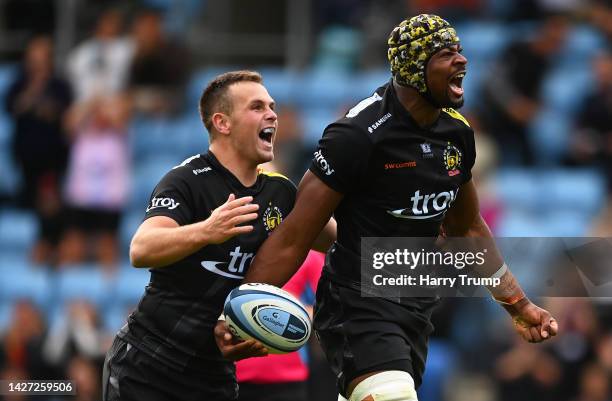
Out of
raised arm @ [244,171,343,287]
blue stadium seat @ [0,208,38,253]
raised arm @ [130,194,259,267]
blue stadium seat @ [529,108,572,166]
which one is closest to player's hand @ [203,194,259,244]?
raised arm @ [130,194,259,267]

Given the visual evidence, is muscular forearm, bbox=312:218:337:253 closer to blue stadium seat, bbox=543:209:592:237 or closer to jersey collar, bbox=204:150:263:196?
jersey collar, bbox=204:150:263:196

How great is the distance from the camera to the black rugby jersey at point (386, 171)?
5758mm

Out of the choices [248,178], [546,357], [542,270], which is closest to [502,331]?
[546,357]

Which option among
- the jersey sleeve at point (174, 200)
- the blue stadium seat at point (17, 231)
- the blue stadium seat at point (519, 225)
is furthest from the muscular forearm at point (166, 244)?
→ the blue stadium seat at point (17, 231)

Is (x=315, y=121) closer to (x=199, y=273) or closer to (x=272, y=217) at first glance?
(x=272, y=217)

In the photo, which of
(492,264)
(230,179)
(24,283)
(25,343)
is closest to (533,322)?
Answer: (492,264)

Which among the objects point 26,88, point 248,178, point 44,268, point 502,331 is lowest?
point 44,268

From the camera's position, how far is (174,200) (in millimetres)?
5910

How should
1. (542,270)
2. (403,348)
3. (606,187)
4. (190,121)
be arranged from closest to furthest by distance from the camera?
1. (403,348)
2. (542,270)
3. (606,187)
4. (190,121)

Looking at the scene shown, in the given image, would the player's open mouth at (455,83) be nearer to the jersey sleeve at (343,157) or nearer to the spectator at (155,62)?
the jersey sleeve at (343,157)

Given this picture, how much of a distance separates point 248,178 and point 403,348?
113cm

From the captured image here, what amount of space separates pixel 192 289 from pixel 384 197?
982mm

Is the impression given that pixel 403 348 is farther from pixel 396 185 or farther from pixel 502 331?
pixel 502 331

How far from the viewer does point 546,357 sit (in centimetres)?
940
